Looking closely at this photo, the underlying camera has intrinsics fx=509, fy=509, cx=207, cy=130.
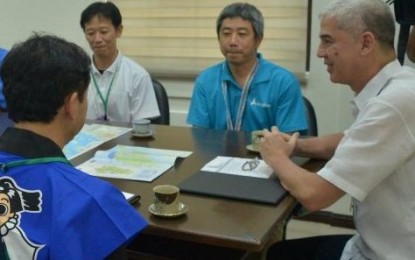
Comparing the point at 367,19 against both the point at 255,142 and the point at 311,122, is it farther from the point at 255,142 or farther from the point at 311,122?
the point at 311,122

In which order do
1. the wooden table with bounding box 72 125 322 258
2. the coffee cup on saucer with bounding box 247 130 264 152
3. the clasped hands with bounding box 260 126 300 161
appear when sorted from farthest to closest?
the coffee cup on saucer with bounding box 247 130 264 152 → the clasped hands with bounding box 260 126 300 161 → the wooden table with bounding box 72 125 322 258

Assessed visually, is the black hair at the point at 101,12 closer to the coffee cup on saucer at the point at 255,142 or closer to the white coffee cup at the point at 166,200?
the coffee cup on saucer at the point at 255,142

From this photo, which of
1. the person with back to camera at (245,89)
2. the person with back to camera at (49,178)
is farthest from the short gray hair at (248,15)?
the person with back to camera at (49,178)

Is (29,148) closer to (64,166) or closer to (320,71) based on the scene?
(64,166)

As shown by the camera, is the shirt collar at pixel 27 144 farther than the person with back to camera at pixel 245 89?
No

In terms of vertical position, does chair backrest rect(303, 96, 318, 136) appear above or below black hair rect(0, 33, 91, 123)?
below

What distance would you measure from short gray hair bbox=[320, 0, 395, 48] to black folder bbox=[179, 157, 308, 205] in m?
0.54

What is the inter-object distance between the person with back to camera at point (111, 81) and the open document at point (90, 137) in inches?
14.5

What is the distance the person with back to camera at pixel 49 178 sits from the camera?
1.03 metres

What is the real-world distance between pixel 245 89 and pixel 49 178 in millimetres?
1610

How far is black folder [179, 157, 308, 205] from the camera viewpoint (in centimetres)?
150

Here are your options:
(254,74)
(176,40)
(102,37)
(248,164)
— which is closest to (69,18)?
(176,40)

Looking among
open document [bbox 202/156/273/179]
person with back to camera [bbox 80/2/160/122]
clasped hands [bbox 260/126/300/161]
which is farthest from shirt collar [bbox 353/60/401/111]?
person with back to camera [bbox 80/2/160/122]

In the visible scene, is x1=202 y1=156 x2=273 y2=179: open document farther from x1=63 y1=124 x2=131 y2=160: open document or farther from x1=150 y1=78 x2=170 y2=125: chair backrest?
x1=150 y1=78 x2=170 y2=125: chair backrest
